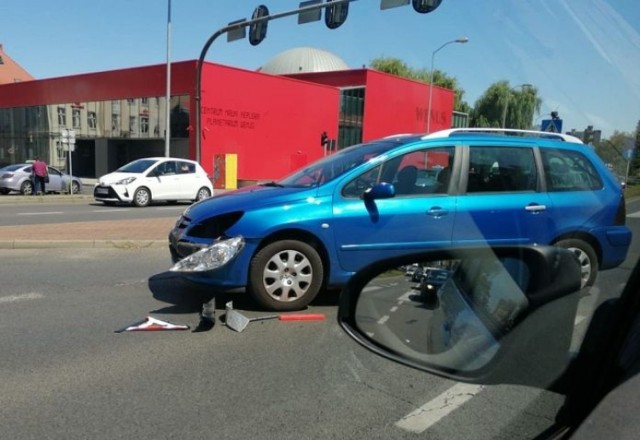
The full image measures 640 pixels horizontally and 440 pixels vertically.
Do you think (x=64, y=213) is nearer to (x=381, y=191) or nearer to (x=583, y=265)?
(x=381, y=191)

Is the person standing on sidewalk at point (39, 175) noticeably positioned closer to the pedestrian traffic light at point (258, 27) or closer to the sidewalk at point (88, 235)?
the pedestrian traffic light at point (258, 27)

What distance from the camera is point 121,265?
25.0 ft

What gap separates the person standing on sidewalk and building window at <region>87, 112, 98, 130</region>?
1472 centimetres

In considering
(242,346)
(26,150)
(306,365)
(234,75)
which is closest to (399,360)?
(306,365)

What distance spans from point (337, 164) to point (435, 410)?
3.02 m

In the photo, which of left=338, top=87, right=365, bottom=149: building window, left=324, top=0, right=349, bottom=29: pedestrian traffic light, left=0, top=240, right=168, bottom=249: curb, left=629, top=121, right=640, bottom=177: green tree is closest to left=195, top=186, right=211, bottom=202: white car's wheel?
left=324, top=0, right=349, bottom=29: pedestrian traffic light

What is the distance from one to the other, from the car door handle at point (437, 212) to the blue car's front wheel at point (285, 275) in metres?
1.14

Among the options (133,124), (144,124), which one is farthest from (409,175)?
(133,124)

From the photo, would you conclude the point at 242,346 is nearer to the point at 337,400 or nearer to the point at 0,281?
the point at 337,400

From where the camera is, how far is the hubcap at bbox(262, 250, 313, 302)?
16.7 ft

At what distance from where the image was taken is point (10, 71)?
78.4 m

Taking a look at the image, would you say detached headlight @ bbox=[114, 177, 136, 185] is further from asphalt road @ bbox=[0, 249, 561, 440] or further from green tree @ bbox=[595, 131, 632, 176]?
green tree @ bbox=[595, 131, 632, 176]

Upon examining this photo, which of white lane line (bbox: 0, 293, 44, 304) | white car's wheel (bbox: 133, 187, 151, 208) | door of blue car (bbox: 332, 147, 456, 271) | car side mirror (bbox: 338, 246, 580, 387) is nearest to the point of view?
car side mirror (bbox: 338, 246, 580, 387)

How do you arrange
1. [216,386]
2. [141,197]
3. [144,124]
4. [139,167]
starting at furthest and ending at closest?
[144,124] → [139,167] → [141,197] → [216,386]
